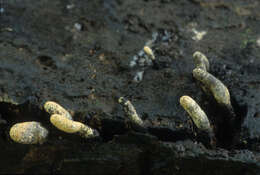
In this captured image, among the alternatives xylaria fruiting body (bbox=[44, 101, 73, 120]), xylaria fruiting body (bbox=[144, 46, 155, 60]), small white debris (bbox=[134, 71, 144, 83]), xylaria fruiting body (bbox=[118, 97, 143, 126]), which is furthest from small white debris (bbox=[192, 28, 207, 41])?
xylaria fruiting body (bbox=[44, 101, 73, 120])

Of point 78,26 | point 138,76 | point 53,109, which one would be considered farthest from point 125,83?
point 78,26

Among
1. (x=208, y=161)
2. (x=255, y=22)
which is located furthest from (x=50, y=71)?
(x=255, y=22)

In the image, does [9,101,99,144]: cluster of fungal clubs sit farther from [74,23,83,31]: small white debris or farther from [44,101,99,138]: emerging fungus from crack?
[74,23,83,31]: small white debris

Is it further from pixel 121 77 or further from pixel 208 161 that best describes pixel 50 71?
pixel 208 161

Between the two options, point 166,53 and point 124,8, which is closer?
point 166,53

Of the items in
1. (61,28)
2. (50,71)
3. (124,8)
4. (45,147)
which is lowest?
(45,147)

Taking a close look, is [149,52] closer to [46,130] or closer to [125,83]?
[125,83]
